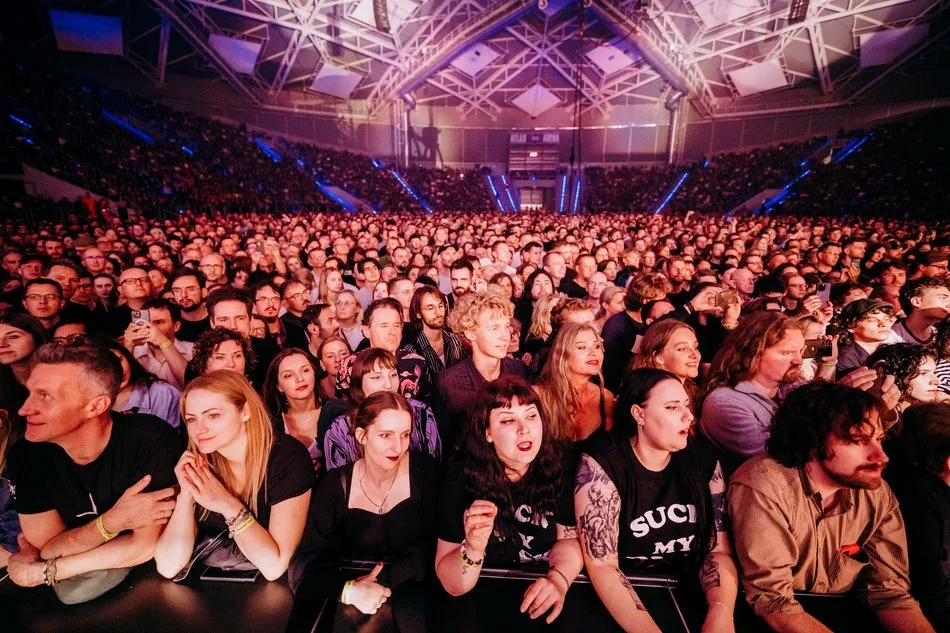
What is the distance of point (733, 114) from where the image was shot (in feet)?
86.5

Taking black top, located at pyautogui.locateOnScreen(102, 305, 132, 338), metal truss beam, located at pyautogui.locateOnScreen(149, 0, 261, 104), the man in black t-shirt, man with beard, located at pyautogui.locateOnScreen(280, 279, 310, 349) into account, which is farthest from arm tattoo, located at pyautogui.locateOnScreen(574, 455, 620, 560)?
metal truss beam, located at pyautogui.locateOnScreen(149, 0, 261, 104)

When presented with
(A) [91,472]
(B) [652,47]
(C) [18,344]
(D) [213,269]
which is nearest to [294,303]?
(D) [213,269]

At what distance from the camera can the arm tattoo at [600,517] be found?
1771mm

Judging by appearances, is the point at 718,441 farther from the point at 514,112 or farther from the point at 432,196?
the point at 514,112

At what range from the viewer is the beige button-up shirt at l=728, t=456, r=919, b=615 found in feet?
5.42

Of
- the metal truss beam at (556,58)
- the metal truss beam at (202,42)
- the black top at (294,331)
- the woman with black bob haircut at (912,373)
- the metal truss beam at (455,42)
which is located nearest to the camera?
the woman with black bob haircut at (912,373)

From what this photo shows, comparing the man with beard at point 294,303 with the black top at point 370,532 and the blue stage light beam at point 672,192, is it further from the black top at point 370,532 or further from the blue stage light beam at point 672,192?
the blue stage light beam at point 672,192

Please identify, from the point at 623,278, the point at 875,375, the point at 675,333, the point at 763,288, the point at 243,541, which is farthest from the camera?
the point at 623,278

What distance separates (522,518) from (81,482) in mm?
1860

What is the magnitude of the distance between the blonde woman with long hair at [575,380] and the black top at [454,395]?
8.8 inches

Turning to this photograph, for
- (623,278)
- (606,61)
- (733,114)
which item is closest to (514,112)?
(606,61)

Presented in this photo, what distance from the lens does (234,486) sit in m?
1.88

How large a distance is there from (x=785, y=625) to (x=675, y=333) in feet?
4.83

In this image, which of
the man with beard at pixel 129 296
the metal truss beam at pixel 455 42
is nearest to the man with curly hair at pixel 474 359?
the man with beard at pixel 129 296
